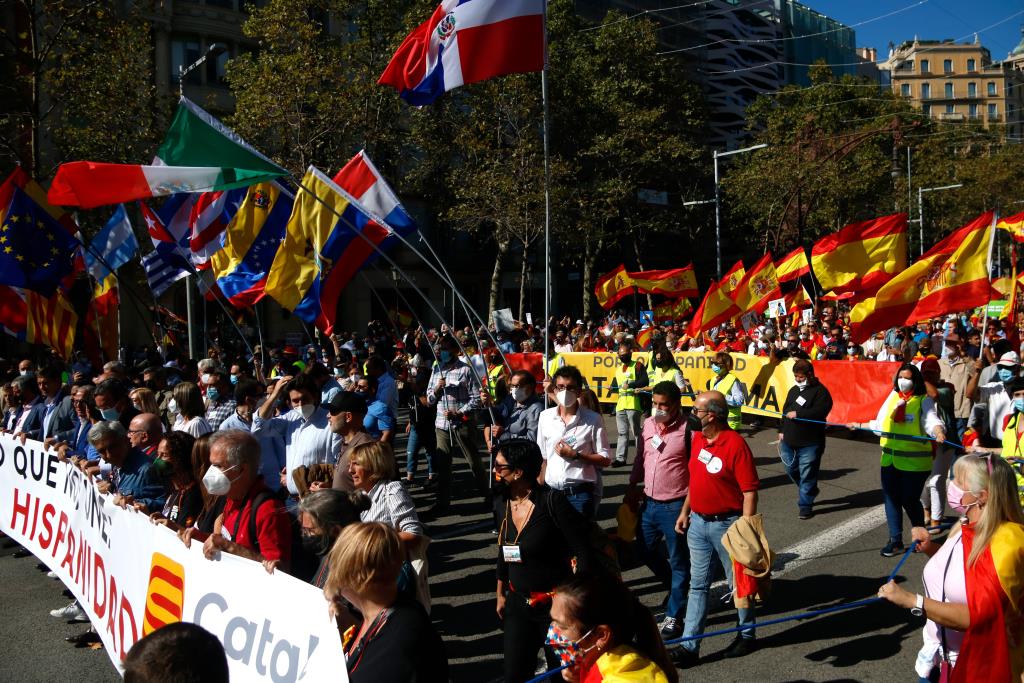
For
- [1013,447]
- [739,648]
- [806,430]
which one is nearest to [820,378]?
[806,430]

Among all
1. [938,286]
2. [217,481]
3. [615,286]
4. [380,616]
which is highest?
[615,286]

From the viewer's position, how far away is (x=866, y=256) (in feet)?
43.6

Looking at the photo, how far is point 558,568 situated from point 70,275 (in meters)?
8.82

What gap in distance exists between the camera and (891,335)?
763 inches

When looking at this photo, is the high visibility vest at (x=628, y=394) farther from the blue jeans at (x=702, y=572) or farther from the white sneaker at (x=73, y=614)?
the white sneaker at (x=73, y=614)

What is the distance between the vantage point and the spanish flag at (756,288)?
15625 mm

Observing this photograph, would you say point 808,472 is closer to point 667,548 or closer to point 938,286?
point 938,286

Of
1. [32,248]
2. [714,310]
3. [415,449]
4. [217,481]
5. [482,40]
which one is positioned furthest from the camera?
[714,310]

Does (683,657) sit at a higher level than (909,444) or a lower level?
lower

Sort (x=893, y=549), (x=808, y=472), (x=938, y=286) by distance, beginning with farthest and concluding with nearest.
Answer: (x=938, y=286)
(x=808, y=472)
(x=893, y=549)

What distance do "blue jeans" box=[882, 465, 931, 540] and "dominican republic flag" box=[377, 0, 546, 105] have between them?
475 centimetres

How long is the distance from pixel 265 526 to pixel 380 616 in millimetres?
1383

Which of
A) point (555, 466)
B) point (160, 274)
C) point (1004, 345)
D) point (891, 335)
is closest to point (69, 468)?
point (555, 466)

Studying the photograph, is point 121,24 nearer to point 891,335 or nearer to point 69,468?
point 69,468
